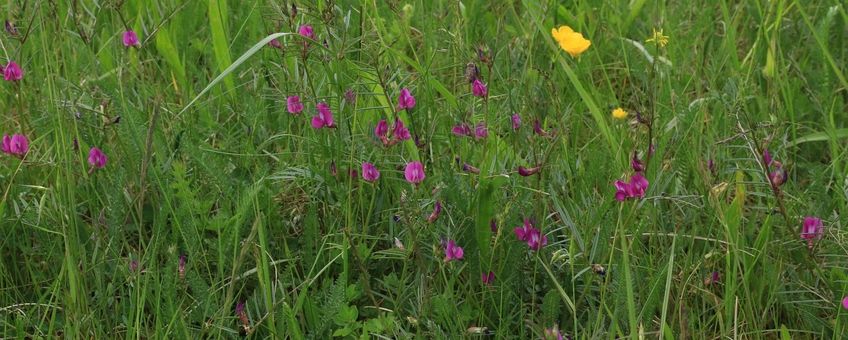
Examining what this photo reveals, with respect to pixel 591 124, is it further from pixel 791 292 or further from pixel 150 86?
pixel 150 86

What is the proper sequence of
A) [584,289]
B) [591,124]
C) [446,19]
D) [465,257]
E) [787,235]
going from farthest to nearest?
1. [446,19]
2. [591,124]
3. [787,235]
4. [465,257]
5. [584,289]

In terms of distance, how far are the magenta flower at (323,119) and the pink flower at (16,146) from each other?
22.5 inches

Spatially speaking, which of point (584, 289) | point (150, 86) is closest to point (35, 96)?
point (150, 86)

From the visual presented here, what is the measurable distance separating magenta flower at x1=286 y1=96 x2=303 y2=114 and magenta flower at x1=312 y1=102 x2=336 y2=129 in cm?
12

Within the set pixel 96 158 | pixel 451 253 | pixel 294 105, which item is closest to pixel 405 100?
pixel 294 105

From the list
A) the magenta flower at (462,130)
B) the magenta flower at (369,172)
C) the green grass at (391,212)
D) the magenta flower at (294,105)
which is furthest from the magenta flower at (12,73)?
the magenta flower at (462,130)

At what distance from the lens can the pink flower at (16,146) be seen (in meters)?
2.17

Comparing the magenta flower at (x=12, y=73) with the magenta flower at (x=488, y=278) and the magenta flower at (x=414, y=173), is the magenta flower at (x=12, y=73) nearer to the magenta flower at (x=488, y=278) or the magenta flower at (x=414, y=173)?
the magenta flower at (x=414, y=173)

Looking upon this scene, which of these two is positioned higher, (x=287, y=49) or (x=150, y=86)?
(x=287, y=49)

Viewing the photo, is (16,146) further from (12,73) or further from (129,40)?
(129,40)

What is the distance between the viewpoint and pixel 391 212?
2.19 metres

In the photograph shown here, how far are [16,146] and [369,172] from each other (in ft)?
2.31

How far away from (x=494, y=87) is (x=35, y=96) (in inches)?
42.8

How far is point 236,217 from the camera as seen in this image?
79.7 inches
